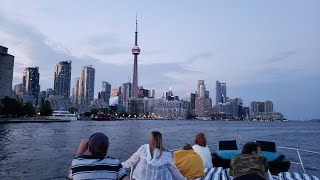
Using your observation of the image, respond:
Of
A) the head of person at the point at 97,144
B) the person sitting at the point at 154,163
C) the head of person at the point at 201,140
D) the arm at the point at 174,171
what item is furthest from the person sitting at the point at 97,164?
the head of person at the point at 201,140

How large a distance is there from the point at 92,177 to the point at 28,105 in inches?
6704

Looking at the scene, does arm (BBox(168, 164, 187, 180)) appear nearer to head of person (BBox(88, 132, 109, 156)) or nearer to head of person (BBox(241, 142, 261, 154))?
head of person (BBox(241, 142, 261, 154))

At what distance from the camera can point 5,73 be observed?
16500 centimetres

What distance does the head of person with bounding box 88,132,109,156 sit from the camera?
15.6 feet

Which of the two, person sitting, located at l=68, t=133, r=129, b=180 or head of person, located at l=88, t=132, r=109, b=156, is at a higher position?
head of person, located at l=88, t=132, r=109, b=156

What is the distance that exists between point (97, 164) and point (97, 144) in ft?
0.95

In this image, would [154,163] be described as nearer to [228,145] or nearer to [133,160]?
[133,160]

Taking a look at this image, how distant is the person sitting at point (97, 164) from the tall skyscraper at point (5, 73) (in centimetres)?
16932

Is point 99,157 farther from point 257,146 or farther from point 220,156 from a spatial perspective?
point 220,156

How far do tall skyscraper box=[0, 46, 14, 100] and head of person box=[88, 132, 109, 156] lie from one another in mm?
169451

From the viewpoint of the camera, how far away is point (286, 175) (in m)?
10.9

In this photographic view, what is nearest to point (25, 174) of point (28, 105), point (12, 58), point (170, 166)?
point (170, 166)

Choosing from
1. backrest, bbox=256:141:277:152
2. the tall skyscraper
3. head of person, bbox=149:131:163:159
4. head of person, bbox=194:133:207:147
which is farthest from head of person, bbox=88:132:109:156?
the tall skyscraper

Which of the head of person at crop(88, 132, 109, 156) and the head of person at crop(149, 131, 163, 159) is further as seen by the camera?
the head of person at crop(149, 131, 163, 159)
